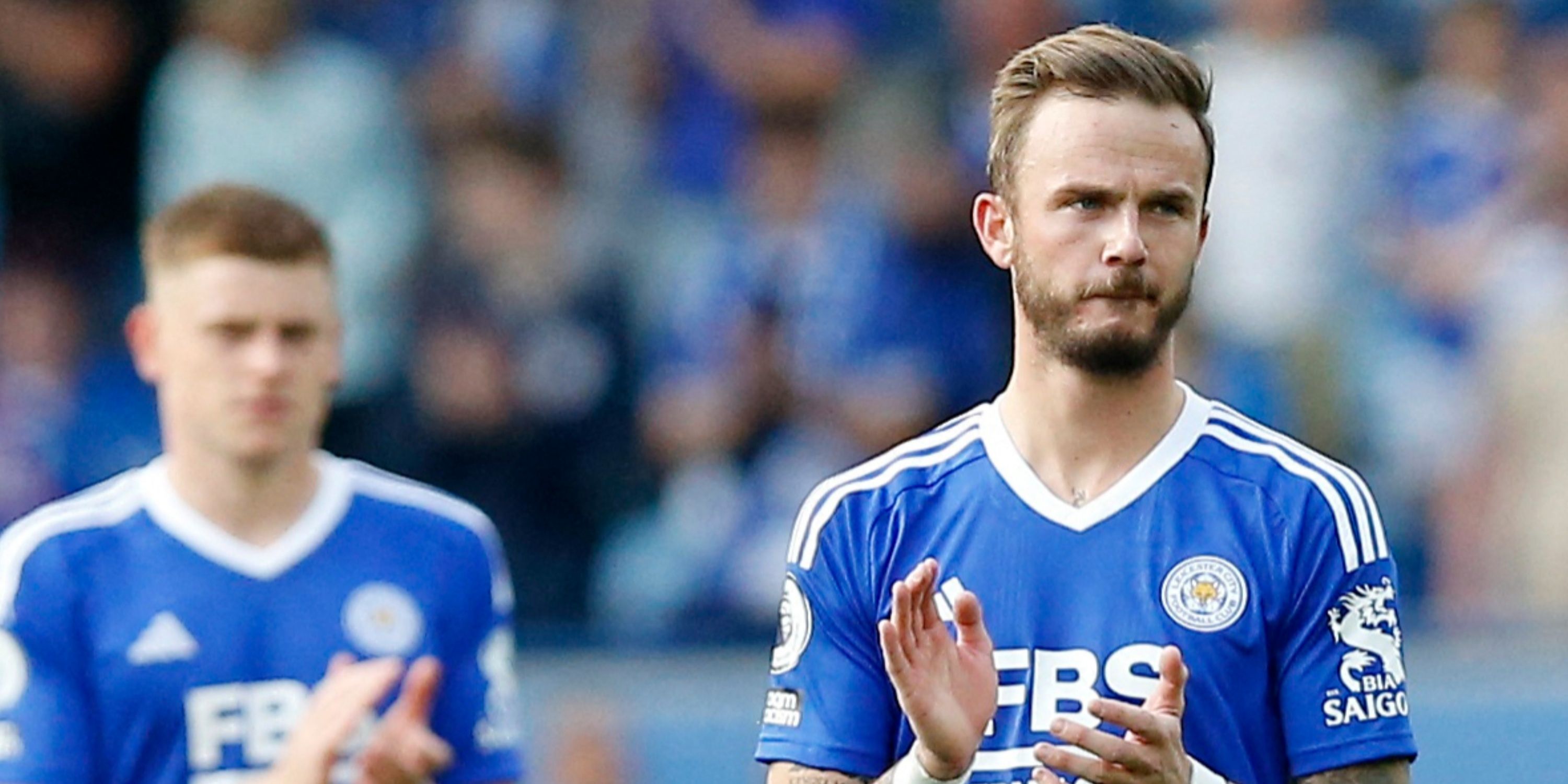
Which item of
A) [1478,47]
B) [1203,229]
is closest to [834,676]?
[1203,229]

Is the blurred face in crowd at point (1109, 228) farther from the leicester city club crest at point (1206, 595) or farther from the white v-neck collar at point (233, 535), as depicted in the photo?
the white v-neck collar at point (233, 535)

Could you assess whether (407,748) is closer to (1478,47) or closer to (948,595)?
(948,595)

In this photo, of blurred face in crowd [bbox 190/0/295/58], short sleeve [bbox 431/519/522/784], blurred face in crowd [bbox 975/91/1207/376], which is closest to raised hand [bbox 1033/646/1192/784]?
blurred face in crowd [bbox 975/91/1207/376]

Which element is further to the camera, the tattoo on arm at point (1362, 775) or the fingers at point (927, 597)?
the tattoo on arm at point (1362, 775)

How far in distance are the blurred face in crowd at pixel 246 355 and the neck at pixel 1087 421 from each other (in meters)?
1.99

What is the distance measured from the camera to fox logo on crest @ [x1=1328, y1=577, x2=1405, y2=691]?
4.45 m

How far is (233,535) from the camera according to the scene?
6152 millimetres

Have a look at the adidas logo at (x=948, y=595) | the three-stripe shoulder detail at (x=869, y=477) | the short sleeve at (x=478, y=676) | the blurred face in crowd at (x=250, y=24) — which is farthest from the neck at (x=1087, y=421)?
the blurred face in crowd at (x=250, y=24)

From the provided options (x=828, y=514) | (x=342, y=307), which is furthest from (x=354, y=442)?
(x=828, y=514)

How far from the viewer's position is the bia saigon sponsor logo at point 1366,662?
4.44 metres

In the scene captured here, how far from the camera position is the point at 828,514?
15.4ft

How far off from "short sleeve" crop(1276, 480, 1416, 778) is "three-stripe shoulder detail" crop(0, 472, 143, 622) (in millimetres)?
2748

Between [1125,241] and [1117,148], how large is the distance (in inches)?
7.1

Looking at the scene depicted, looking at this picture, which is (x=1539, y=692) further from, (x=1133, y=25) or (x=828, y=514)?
(x=828, y=514)
